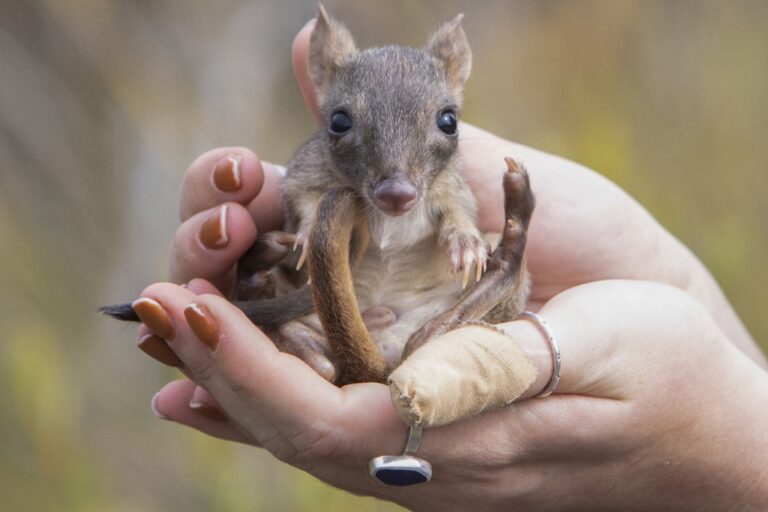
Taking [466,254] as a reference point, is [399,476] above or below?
below

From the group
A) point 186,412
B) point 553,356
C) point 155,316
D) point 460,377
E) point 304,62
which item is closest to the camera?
point 460,377

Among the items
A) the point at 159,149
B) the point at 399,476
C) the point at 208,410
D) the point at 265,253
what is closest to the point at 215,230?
the point at 265,253

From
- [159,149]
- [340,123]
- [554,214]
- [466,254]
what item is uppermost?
[159,149]

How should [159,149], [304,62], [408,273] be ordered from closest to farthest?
1. [408,273]
2. [304,62]
3. [159,149]

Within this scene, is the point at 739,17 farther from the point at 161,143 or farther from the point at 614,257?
the point at 161,143

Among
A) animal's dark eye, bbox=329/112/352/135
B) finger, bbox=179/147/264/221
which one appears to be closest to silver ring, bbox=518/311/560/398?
animal's dark eye, bbox=329/112/352/135

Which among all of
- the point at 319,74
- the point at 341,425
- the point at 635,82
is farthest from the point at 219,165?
the point at 635,82

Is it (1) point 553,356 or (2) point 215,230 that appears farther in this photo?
(2) point 215,230

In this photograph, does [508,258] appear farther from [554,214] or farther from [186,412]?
[186,412]

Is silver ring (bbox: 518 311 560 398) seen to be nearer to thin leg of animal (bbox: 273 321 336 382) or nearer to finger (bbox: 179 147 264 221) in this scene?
thin leg of animal (bbox: 273 321 336 382)
